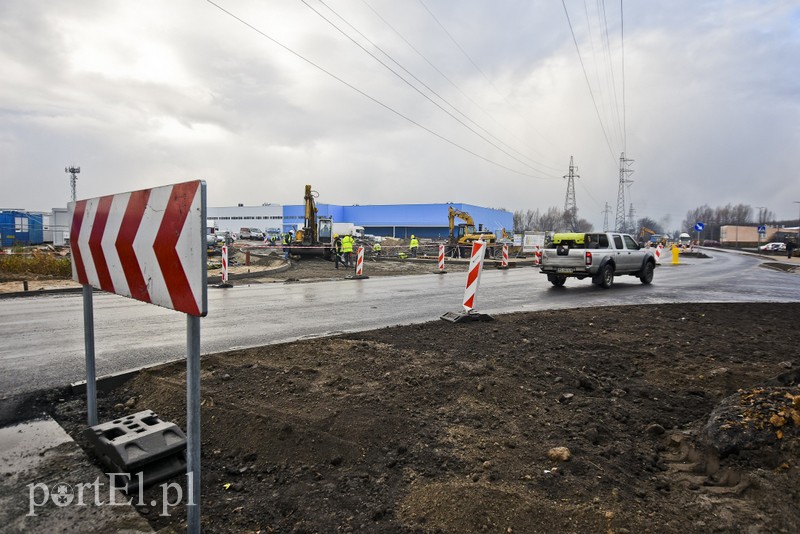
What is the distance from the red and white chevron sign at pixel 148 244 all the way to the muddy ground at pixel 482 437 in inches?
47.9

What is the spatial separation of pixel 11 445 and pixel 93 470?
87 cm

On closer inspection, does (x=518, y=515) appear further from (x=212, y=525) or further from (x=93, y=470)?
(x=93, y=470)

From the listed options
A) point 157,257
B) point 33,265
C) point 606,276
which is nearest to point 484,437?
point 157,257

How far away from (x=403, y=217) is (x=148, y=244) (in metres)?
89.3

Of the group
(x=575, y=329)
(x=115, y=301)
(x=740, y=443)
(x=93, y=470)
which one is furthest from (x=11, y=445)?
(x=115, y=301)

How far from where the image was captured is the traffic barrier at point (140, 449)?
2770mm

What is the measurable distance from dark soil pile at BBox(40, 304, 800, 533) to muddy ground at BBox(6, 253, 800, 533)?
0.04 ft

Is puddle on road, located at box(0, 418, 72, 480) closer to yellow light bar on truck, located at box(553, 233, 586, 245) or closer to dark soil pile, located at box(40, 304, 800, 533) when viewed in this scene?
dark soil pile, located at box(40, 304, 800, 533)

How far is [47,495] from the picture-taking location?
263 centimetres

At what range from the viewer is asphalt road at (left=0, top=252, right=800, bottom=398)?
5531 millimetres

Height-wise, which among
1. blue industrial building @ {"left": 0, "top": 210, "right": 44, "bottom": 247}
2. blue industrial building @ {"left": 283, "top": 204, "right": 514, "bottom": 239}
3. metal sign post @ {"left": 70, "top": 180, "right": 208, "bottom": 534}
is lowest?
metal sign post @ {"left": 70, "top": 180, "right": 208, "bottom": 534}

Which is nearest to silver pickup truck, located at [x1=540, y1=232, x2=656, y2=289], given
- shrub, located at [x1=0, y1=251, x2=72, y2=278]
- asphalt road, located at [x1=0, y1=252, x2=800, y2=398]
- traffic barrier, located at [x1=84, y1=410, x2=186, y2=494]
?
asphalt road, located at [x1=0, y1=252, x2=800, y2=398]

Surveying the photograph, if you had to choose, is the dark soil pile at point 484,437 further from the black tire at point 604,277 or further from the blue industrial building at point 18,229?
the blue industrial building at point 18,229

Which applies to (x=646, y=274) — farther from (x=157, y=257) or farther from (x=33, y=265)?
(x=33, y=265)
